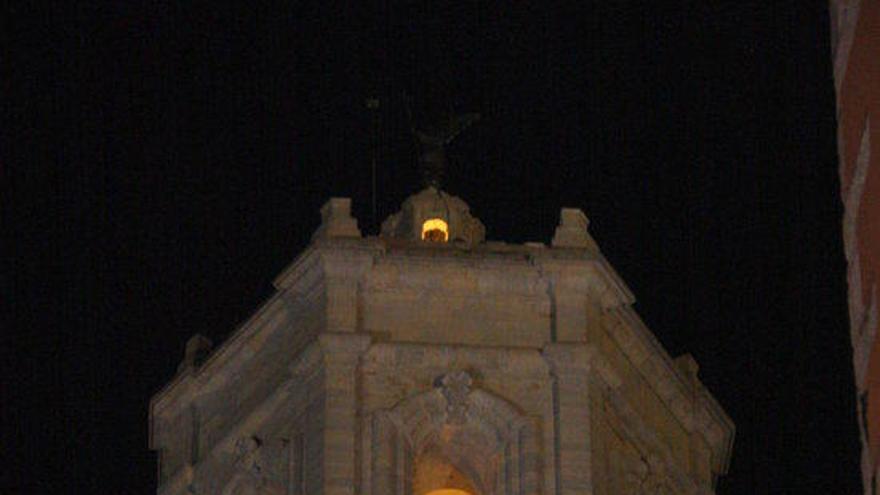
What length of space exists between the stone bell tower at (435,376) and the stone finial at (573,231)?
0.8 inches

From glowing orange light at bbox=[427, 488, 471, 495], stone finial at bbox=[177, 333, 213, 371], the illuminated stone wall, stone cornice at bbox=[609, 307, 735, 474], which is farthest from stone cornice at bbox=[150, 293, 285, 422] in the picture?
the illuminated stone wall

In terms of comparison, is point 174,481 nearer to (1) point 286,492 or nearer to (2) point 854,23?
(1) point 286,492

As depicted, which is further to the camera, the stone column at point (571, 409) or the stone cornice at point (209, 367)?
the stone cornice at point (209, 367)

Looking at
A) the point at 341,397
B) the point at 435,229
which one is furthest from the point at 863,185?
the point at 435,229

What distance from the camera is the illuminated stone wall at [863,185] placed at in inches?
122

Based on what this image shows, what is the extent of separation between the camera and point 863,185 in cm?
313

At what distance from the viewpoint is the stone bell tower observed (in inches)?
1026

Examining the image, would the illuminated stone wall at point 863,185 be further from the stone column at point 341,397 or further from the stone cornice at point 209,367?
the stone cornice at point 209,367

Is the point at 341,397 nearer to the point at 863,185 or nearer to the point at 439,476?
the point at 439,476

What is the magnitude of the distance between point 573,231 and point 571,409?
5.88 ft

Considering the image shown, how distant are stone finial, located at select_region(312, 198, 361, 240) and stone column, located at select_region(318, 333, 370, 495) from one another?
39.3 inches

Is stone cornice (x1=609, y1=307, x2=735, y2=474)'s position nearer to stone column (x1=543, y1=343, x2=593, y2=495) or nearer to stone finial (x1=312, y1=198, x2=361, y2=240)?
stone column (x1=543, y1=343, x2=593, y2=495)

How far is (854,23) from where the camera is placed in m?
3.15

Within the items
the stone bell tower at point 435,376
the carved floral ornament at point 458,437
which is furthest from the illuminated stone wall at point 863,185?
the carved floral ornament at point 458,437
